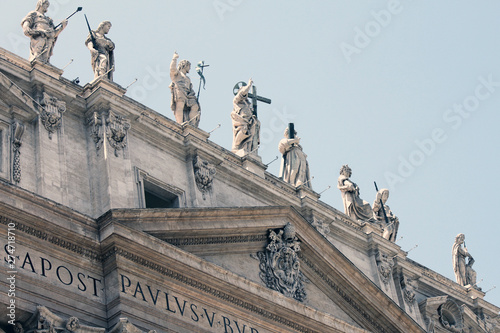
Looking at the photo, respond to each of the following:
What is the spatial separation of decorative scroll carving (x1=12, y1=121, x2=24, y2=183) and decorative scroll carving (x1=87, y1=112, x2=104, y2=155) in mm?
1957

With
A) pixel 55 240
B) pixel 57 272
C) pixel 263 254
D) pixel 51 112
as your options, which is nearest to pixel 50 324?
pixel 57 272

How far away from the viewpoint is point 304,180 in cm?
3306

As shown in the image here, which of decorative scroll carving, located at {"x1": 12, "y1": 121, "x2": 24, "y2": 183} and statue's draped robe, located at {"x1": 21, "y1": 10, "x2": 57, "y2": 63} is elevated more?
statue's draped robe, located at {"x1": 21, "y1": 10, "x2": 57, "y2": 63}

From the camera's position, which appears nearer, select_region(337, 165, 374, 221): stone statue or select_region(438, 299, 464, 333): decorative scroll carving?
select_region(337, 165, 374, 221): stone statue

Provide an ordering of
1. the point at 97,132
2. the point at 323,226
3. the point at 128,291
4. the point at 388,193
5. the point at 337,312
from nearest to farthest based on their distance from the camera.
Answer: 1. the point at 128,291
2. the point at 97,132
3. the point at 337,312
4. the point at 323,226
5. the point at 388,193

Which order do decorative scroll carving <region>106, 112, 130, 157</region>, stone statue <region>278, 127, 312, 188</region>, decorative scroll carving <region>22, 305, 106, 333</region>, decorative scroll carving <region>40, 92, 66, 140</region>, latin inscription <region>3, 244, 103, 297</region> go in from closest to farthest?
decorative scroll carving <region>22, 305, 106, 333</region> < latin inscription <region>3, 244, 103, 297</region> < decorative scroll carving <region>40, 92, 66, 140</region> < decorative scroll carving <region>106, 112, 130, 157</region> < stone statue <region>278, 127, 312, 188</region>

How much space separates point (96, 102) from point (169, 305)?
5.83 meters

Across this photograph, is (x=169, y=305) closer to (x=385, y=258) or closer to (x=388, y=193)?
(x=385, y=258)

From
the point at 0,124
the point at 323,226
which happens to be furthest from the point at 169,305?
the point at 323,226

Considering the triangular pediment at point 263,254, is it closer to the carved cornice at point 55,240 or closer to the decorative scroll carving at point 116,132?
the carved cornice at point 55,240

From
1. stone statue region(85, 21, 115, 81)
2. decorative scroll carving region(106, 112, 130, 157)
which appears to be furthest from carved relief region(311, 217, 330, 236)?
→ stone statue region(85, 21, 115, 81)

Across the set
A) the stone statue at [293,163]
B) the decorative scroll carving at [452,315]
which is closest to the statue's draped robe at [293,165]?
the stone statue at [293,163]

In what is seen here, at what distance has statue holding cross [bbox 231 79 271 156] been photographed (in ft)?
104

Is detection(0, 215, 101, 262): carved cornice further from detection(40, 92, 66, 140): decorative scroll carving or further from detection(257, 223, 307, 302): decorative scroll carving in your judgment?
detection(257, 223, 307, 302): decorative scroll carving
